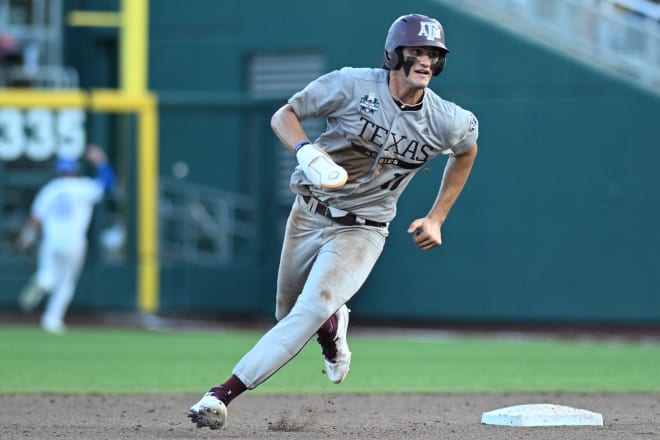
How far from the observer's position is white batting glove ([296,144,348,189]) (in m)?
5.40

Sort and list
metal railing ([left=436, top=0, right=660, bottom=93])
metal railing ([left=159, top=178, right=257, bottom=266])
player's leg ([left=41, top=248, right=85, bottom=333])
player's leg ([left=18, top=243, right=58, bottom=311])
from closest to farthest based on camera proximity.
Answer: player's leg ([left=41, top=248, right=85, bottom=333]), player's leg ([left=18, top=243, right=58, bottom=311]), metal railing ([left=436, top=0, right=660, bottom=93]), metal railing ([left=159, top=178, right=257, bottom=266])

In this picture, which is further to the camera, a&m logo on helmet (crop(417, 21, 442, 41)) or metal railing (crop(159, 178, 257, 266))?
metal railing (crop(159, 178, 257, 266))

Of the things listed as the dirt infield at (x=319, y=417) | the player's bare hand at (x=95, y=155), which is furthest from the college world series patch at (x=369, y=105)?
the player's bare hand at (x=95, y=155)

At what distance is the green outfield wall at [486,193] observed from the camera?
603 inches

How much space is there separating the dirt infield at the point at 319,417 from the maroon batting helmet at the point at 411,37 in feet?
5.97

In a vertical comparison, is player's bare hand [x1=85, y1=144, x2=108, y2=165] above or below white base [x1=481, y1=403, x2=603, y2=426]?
above

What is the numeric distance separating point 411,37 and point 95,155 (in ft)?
34.4

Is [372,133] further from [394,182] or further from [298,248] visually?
[298,248]

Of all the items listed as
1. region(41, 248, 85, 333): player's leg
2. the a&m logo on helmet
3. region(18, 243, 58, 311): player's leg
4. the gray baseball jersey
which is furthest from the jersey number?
region(18, 243, 58, 311): player's leg

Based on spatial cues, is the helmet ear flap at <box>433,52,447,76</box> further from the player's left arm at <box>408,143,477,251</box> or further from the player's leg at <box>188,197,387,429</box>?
the player's leg at <box>188,197,387,429</box>

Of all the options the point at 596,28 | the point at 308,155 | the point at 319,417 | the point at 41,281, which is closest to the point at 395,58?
the point at 308,155

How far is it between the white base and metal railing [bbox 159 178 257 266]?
419 inches

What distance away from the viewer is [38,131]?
16469 millimetres

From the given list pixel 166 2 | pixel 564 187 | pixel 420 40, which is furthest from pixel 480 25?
pixel 420 40
